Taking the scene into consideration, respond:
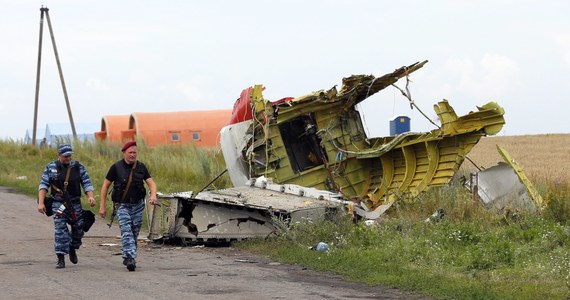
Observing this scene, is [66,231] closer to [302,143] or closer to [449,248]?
[449,248]

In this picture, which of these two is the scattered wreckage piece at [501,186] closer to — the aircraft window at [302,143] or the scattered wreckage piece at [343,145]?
the scattered wreckage piece at [343,145]

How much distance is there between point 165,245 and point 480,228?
4.91 m

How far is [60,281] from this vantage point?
11.9m

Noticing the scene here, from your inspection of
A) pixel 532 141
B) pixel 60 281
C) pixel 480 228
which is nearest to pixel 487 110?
pixel 480 228

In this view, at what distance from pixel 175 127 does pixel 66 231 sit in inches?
1267

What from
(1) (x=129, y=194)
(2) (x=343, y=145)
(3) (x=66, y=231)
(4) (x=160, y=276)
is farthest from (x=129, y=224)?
(2) (x=343, y=145)

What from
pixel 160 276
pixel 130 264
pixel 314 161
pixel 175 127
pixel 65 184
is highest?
pixel 175 127

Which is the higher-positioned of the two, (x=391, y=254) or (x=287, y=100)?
(x=287, y=100)

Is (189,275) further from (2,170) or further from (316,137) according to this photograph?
(2,170)

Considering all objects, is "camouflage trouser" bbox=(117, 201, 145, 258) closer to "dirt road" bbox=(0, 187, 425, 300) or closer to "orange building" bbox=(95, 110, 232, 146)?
"dirt road" bbox=(0, 187, 425, 300)

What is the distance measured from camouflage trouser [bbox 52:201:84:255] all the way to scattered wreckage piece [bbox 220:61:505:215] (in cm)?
554

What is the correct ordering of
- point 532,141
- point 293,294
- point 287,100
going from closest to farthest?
point 293,294 < point 287,100 < point 532,141

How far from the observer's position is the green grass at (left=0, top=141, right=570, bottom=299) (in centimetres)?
1118

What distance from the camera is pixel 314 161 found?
1986cm
